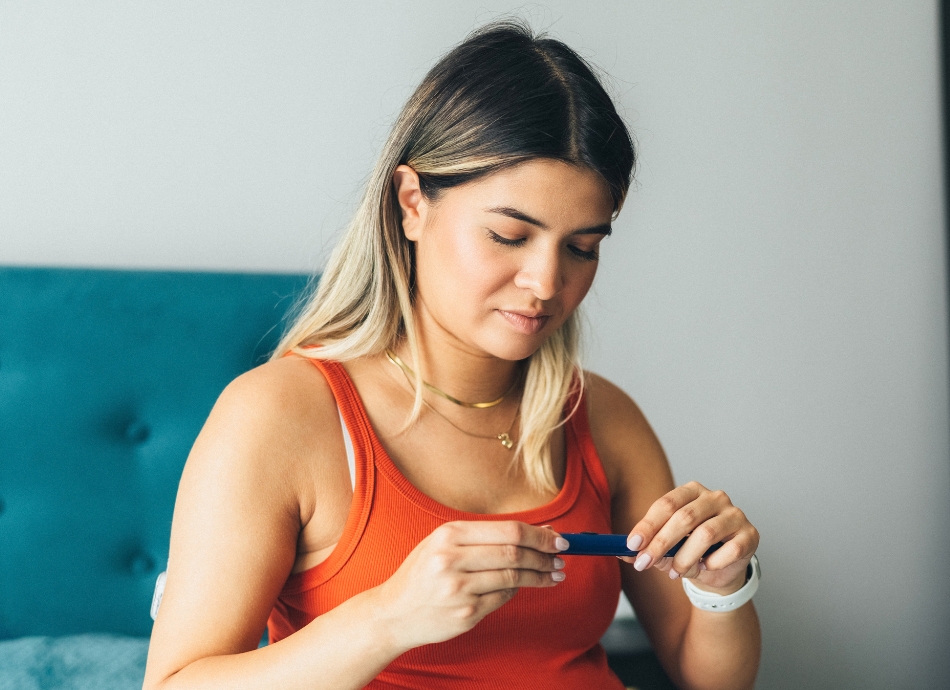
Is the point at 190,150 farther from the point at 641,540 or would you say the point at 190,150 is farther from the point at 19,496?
the point at 641,540

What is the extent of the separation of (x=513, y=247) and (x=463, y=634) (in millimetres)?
439

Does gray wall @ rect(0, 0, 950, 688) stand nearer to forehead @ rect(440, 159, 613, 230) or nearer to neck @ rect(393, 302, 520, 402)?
neck @ rect(393, 302, 520, 402)

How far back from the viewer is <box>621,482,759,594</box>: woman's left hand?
2.89 feet

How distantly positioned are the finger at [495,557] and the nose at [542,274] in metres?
0.30

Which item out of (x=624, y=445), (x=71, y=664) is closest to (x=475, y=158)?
(x=624, y=445)

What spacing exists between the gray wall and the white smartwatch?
76 cm

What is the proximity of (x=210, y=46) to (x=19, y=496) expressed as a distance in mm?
831

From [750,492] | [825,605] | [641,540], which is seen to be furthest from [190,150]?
[825,605]

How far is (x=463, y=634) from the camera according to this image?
A: 0.97 meters

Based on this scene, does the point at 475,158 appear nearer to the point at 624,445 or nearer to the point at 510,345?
the point at 510,345

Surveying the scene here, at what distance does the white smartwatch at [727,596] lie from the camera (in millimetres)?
1066

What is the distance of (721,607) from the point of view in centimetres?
108

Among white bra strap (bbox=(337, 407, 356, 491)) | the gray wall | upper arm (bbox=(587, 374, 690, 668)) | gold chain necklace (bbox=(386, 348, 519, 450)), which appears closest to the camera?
white bra strap (bbox=(337, 407, 356, 491))

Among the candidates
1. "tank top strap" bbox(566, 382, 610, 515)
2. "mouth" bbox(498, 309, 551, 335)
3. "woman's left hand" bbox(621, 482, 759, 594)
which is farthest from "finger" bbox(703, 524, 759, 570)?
"mouth" bbox(498, 309, 551, 335)
